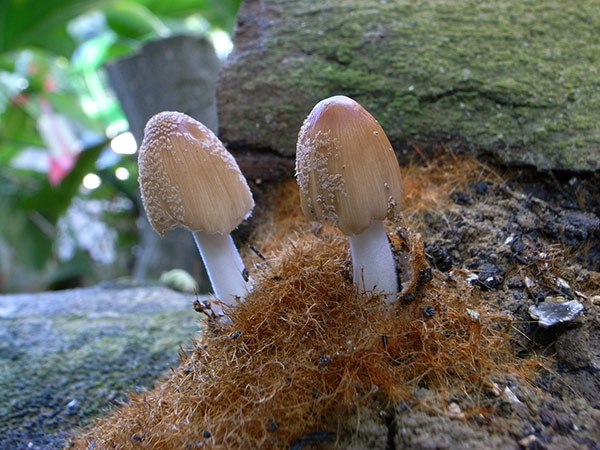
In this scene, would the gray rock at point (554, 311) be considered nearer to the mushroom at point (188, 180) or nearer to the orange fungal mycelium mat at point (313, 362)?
the orange fungal mycelium mat at point (313, 362)

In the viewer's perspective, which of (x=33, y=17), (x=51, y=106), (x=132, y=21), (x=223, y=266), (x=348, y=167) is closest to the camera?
(x=348, y=167)

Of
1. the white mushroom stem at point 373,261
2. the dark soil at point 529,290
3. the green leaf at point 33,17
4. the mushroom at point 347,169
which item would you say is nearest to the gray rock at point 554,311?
the dark soil at point 529,290

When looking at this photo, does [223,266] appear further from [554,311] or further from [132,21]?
[132,21]

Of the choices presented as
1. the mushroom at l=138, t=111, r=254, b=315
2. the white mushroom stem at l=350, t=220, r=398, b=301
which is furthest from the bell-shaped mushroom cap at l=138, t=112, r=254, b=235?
the white mushroom stem at l=350, t=220, r=398, b=301

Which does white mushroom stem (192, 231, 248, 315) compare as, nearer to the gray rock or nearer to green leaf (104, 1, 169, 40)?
the gray rock

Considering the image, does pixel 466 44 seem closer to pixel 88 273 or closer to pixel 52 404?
pixel 52 404

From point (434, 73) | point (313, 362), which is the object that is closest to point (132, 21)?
point (434, 73)
